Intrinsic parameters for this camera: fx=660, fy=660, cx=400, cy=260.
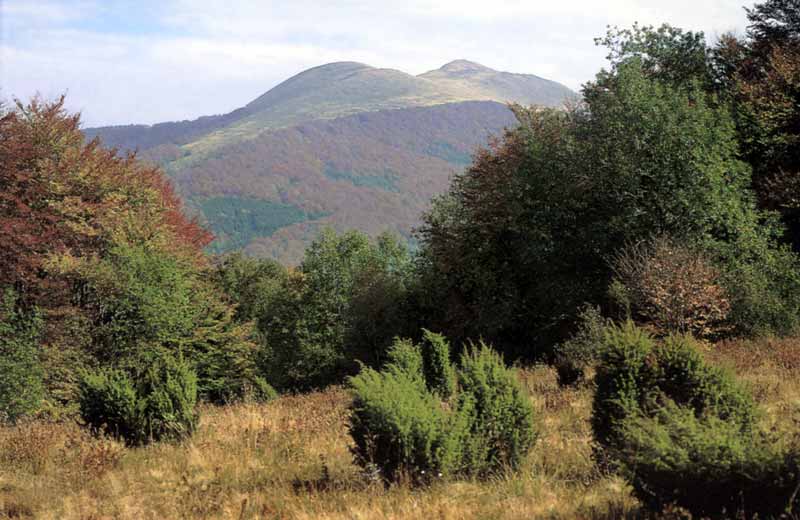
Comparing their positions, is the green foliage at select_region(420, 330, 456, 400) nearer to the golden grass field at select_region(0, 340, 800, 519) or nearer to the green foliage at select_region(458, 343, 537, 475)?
the golden grass field at select_region(0, 340, 800, 519)

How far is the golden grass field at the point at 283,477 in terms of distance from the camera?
5879 mm

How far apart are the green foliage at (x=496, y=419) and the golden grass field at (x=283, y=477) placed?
0.83 feet

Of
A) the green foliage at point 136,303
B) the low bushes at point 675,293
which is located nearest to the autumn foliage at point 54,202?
the green foliage at point 136,303

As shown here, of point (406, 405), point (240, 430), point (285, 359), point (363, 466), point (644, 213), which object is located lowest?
point (285, 359)

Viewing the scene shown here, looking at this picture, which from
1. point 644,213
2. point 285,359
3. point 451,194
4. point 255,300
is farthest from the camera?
point 255,300

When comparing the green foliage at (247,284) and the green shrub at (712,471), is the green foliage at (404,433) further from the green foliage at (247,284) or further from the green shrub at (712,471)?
the green foliage at (247,284)

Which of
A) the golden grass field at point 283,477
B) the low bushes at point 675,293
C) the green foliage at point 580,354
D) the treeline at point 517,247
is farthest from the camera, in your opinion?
the treeline at point 517,247

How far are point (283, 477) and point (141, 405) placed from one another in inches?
123

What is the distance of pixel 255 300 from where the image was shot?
51656 mm

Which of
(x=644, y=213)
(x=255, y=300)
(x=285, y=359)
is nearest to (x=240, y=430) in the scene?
(x=644, y=213)

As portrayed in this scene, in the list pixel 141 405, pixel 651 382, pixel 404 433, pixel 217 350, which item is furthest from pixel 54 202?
pixel 651 382

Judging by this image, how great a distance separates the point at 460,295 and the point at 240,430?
69.7 feet

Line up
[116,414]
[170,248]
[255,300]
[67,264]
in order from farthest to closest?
[255,300] < [170,248] < [67,264] < [116,414]

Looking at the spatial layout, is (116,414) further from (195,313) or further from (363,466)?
(195,313)
